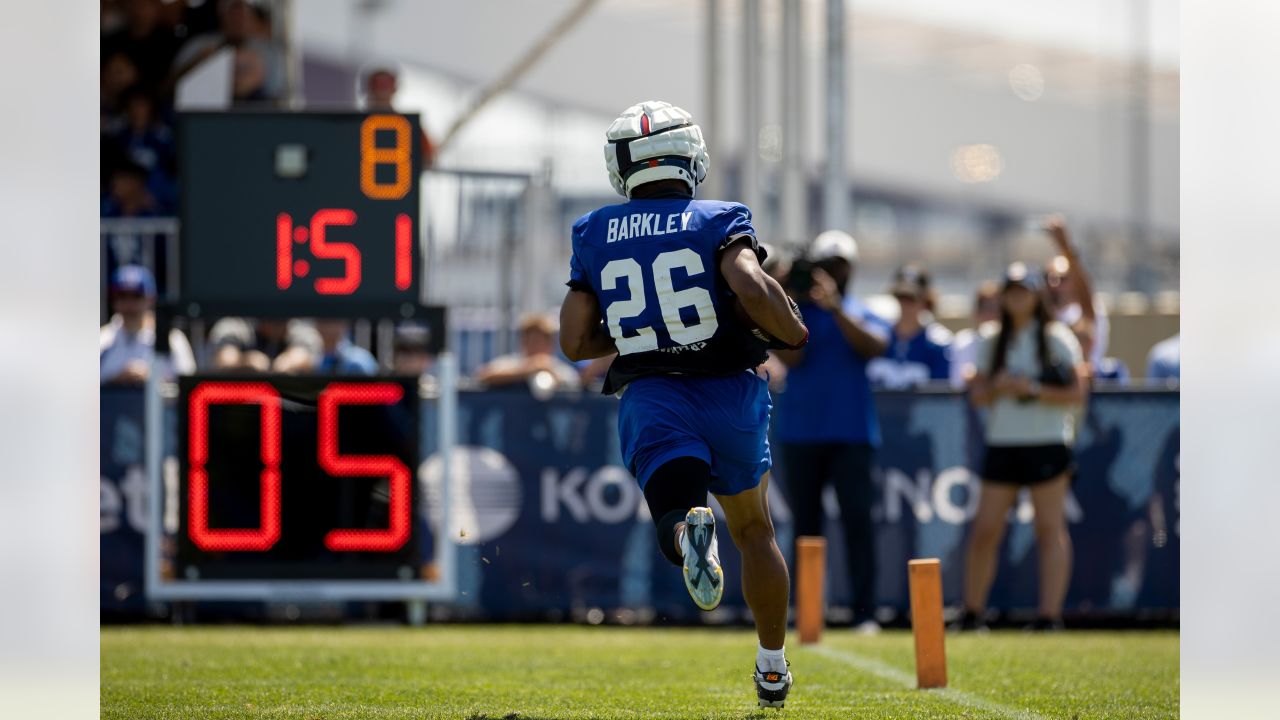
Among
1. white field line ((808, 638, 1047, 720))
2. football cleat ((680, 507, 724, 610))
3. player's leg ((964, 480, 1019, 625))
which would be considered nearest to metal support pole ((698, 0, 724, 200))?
player's leg ((964, 480, 1019, 625))

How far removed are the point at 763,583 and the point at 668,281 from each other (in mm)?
957

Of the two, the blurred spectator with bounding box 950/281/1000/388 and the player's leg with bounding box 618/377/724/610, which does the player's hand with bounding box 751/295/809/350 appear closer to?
the player's leg with bounding box 618/377/724/610

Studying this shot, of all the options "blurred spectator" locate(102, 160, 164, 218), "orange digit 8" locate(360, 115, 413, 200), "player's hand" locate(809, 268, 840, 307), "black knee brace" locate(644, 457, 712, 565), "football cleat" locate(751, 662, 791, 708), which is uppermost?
"blurred spectator" locate(102, 160, 164, 218)

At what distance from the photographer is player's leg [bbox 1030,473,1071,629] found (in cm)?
958

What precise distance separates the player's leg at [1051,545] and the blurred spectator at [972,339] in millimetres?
975

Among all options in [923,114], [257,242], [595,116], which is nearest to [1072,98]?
[923,114]

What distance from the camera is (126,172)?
12.2 m

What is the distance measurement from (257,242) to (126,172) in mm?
4288

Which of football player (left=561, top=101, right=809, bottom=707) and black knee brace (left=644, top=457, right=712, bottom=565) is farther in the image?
football player (left=561, top=101, right=809, bottom=707)

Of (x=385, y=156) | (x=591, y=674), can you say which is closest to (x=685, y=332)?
(x=591, y=674)

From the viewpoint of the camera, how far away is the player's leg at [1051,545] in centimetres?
958

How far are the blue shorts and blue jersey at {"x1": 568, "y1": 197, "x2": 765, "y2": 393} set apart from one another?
61 mm

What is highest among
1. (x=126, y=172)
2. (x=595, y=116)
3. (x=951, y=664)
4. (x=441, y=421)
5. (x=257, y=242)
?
(x=595, y=116)
